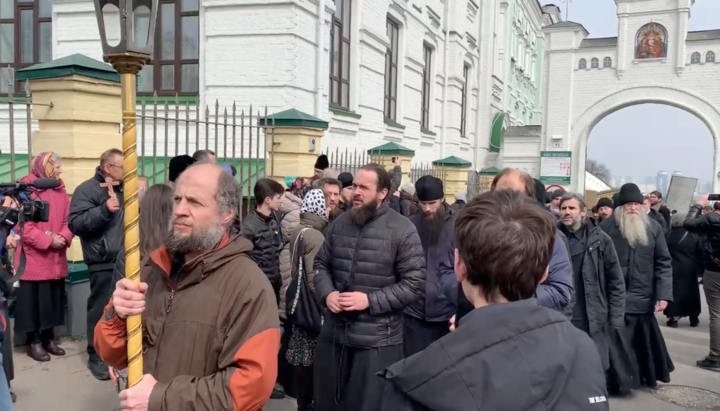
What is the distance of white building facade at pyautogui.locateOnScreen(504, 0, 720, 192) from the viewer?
2434 centimetres

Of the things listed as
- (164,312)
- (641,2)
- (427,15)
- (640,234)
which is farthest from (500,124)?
(164,312)

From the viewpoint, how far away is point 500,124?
86.0ft

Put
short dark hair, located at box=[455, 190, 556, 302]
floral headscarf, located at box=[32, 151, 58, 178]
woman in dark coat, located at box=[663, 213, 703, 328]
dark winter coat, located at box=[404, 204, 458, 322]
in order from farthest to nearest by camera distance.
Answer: woman in dark coat, located at box=[663, 213, 703, 328]
floral headscarf, located at box=[32, 151, 58, 178]
dark winter coat, located at box=[404, 204, 458, 322]
short dark hair, located at box=[455, 190, 556, 302]

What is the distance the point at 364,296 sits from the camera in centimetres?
387

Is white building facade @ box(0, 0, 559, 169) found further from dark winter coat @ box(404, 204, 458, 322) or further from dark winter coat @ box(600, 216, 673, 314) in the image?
dark winter coat @ box(600, 216, 673, 314)

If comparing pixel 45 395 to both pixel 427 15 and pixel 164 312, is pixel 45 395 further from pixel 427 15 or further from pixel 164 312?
pixel 427 15

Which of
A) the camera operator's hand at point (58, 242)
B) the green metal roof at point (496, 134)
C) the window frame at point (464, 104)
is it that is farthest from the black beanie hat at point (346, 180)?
the green metal roof at point (496, 134)

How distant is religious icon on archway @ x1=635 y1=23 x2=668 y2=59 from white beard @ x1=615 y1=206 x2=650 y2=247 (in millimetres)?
22603

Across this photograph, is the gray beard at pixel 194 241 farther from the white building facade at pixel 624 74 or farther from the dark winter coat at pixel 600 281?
the white building facade at pixel 624 74

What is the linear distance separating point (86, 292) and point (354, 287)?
3469mm

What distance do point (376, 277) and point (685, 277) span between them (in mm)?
6448

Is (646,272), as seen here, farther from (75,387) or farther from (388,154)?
(388,154)

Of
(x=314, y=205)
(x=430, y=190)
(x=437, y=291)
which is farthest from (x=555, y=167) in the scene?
(x=314, y=205)

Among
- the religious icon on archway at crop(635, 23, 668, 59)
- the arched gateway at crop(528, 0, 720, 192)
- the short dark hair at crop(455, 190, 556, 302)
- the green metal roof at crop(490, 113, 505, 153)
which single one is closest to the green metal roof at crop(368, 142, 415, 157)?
the short dark hair at crop(455, 190, 556, 302)
